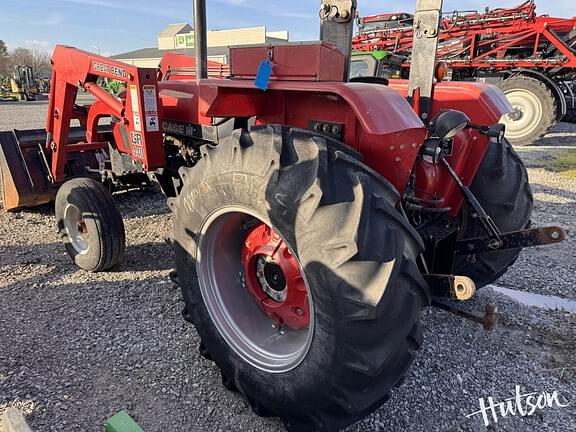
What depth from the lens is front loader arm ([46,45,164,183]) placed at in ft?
8.39

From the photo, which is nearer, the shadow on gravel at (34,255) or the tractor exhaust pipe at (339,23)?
the tractor exhaust pipe at (339,23)

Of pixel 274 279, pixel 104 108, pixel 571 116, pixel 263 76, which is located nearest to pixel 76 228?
pixel 104 108

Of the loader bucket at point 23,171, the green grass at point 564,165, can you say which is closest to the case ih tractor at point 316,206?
the loader bucket at point 23,171

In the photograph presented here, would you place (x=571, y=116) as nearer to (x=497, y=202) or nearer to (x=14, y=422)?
(x=497, y=202)

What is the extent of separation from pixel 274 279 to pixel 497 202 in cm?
135

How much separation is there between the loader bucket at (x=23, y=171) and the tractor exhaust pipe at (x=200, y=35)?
2.14 m

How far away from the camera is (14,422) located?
1.62 metres

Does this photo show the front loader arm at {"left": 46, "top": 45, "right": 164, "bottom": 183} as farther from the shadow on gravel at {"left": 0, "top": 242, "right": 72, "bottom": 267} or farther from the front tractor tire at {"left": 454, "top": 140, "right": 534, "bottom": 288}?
the front tractor tire at {"left": 454, "top": 140, "right": 534, "bottom": 288}

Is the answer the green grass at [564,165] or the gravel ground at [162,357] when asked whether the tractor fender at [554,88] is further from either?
the gravel ground at [162,357]

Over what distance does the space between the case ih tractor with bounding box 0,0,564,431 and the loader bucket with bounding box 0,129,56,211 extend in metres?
0.97

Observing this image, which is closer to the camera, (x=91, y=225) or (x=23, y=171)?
(x=91, y=225)

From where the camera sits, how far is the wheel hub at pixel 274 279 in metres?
1.89

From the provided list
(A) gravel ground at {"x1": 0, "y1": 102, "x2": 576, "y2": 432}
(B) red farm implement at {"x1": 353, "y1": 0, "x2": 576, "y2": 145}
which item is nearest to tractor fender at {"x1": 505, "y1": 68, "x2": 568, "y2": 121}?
(B) red farm implement at {"x1": 353, "y1": 0, "x2": 576, "y2": 145}

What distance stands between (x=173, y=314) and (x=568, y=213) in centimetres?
435
